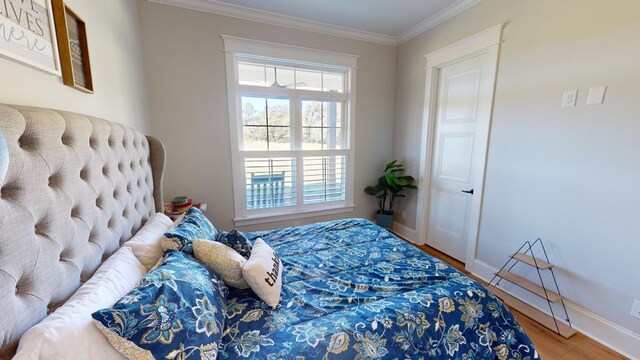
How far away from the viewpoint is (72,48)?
123cm

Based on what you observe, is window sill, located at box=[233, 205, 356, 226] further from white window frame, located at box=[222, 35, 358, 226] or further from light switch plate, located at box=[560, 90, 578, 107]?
light switch plate, located at box=[560, 90, 578, 107]

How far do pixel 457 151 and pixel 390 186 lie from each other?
92cm

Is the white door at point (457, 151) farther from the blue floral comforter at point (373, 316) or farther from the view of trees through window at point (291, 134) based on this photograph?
the blue floral comforter at point (373, 316)

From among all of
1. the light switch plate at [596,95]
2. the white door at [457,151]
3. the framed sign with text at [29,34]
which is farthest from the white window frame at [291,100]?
the light switch plate at [596,95]

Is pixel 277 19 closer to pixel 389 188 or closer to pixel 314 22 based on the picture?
pixel 314 22

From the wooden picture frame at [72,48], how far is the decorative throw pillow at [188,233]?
33.8 inches

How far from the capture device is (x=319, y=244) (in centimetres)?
188

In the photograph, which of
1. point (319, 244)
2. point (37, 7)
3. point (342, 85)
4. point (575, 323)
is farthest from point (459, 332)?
point (342, 85)

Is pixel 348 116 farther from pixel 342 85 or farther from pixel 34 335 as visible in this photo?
pixel 34 335

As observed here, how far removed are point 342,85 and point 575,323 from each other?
318cm

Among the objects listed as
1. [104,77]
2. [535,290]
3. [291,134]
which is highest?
[104,77]

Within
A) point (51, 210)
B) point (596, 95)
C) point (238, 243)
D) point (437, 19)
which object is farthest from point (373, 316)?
point (437, 19)

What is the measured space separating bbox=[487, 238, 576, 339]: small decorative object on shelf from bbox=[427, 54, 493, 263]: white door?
457 mm

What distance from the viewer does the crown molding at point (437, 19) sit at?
2.48 m
